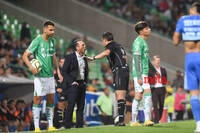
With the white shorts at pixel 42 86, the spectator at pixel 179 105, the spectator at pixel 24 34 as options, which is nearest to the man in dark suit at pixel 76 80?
the white shorts at pixel 42 86

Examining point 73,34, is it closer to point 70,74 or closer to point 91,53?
point 91,53

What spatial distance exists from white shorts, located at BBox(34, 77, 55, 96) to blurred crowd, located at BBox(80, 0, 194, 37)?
21.0 metres

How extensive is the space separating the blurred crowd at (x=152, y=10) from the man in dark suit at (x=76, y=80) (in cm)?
1922

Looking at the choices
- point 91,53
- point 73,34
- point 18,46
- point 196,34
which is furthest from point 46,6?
point 196,34

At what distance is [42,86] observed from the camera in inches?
440

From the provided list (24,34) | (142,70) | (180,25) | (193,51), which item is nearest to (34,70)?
(142,70)

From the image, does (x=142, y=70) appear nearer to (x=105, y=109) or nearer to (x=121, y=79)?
(x=121, y=79)

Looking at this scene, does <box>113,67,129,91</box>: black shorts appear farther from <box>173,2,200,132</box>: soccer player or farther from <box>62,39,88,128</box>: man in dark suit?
<box>173,2,200,132</box>: soccer player

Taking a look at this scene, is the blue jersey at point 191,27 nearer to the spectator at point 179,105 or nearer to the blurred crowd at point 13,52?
the blurred crowd at point 13,52

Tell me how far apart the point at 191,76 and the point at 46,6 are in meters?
23.9

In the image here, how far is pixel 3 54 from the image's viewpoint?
67.0 feet

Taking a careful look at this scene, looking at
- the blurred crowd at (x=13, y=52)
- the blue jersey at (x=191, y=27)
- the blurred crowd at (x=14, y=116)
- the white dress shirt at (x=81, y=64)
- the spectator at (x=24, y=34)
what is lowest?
the blurred crowd at (x=14, y=116)

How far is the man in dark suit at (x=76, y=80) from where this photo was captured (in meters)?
12.5

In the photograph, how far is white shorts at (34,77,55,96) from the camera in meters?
11.1
